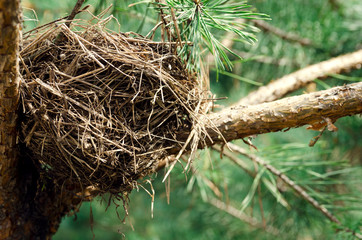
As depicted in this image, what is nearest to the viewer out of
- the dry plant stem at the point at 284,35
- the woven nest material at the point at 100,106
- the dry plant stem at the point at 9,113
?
the dry plant stem at the point at 9,113

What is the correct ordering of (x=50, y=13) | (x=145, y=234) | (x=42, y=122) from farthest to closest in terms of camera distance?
(x=145, y=234)
(x=50, y=13)
(x=42, y=122)

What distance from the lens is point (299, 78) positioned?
4.36 ft

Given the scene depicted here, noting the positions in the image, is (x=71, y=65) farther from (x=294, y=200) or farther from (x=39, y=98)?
(x=294, y=200)

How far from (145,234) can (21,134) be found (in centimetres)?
284

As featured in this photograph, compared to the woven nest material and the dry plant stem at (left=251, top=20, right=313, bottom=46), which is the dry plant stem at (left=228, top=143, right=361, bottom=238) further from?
the dry plant stem at (left=251, top=20, right=313, bottom=46)

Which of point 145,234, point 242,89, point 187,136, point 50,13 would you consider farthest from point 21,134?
point 145,234

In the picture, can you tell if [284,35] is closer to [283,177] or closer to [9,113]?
[283,177]

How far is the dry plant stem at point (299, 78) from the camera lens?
1239mm

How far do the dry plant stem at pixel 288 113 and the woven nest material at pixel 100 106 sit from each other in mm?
82

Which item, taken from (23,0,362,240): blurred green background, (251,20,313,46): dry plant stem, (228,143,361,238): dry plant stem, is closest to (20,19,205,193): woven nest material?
(23,0,362,240): blurred green background

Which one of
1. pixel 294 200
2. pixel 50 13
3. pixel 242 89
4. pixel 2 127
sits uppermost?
pixel 50 13

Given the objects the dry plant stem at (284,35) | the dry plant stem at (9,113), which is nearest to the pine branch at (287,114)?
the dry plant stem at (9,113)

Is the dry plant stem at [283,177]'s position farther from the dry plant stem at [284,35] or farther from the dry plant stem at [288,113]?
the dry plant stem at [284,35]

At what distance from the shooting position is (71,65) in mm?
724
